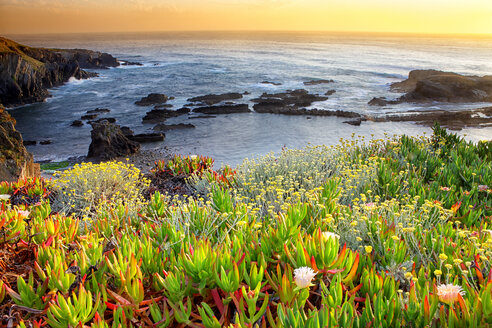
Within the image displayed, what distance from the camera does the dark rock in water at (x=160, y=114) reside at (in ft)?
80.4

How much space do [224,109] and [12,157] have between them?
64.2 ft

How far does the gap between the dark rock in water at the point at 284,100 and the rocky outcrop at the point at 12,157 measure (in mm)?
19304

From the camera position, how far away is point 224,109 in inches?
1065

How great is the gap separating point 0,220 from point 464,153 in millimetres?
6486

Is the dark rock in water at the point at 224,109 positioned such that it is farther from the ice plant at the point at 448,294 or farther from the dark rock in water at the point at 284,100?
the ice plant at the point at 448,294

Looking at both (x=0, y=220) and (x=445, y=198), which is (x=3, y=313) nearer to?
(x=0, y=220)

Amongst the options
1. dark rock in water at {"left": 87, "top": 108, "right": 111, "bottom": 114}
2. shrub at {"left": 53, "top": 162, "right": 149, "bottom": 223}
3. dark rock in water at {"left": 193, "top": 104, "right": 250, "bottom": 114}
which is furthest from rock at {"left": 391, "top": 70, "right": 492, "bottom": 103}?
shrub at {"left": 53, "top": 162, "right": 149, "bottom": 223}

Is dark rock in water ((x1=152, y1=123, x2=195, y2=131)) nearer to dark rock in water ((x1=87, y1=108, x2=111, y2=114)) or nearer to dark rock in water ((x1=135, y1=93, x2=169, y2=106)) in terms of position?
dark rock in water ((x1=87, y1=108, x2=111, y2=114))

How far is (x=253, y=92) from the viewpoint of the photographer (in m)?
34.5

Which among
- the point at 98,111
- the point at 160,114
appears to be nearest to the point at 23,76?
the point at 98,111

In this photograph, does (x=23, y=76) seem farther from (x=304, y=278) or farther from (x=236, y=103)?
(x=304, y=278)

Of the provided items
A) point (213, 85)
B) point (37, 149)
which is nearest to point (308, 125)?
point (37, 149)

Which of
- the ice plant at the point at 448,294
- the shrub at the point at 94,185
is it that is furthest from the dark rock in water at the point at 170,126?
the ice plant at the point at 448,294

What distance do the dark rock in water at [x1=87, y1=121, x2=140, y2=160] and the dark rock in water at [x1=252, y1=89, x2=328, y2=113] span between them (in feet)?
39.5
